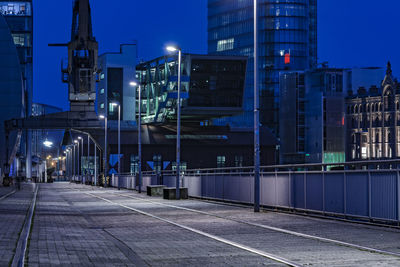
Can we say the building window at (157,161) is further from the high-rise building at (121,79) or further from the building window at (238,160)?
the high-rise building at (121,79)

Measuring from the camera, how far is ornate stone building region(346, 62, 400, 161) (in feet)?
424

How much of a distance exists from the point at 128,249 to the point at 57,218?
9694mm

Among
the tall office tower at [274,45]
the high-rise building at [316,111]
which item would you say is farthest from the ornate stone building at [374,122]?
the tall office tower at [274,45]

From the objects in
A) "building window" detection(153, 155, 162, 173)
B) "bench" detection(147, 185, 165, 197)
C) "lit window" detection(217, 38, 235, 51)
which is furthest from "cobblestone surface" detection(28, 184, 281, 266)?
"lit window" detection(217, 38, 235, 51)

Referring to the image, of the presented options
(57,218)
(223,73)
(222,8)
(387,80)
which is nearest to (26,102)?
(222,8)

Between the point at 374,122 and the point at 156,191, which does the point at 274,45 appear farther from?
the point at 156,191

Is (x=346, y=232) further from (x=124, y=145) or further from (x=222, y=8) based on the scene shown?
(x=222, y=8)

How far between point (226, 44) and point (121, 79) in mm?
34822

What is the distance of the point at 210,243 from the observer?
41.9 feet

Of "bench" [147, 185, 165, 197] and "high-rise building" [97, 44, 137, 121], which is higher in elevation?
"high-rise building" [97, 44, 137, 121]

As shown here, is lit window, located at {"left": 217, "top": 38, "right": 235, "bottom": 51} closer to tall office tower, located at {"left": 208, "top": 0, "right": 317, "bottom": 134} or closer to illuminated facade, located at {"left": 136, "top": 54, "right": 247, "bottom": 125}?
tall office tower, located at {"left": 208, "top": 0, "right": 317, "bottom": 134}

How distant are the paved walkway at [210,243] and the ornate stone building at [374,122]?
377ft

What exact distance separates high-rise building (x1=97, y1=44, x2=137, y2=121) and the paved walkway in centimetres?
12769

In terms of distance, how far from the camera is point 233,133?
420 ft
